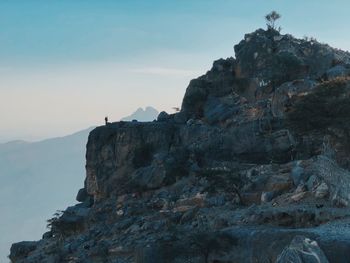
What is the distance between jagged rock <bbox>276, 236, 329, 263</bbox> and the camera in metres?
19.9

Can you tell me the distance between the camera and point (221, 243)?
28188 millimetres

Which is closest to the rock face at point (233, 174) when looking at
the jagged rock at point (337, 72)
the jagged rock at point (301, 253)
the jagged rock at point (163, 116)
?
the jagged rock at point (301, 253)

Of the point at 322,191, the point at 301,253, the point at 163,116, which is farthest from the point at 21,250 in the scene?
the point at 301,253

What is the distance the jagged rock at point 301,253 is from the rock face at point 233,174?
0.05m

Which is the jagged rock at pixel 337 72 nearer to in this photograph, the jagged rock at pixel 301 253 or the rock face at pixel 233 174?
the rock face at pixel 233 174

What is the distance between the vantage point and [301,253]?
20156 mm

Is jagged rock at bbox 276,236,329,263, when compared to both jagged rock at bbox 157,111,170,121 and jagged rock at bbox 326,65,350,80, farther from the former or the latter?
jagged rock at bbox 157,111,170,121

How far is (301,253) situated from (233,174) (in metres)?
27.6

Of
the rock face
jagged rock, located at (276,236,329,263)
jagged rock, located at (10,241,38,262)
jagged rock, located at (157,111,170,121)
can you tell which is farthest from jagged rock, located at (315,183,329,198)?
jagged rock, located at (157,111,170,121)

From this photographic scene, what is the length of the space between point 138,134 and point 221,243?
47.9m

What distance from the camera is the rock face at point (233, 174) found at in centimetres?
2909

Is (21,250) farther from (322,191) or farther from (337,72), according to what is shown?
(322,191)

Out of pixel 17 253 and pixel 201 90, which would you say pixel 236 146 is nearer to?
pixel 201 90

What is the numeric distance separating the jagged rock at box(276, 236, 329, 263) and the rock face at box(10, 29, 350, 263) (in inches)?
1.9
